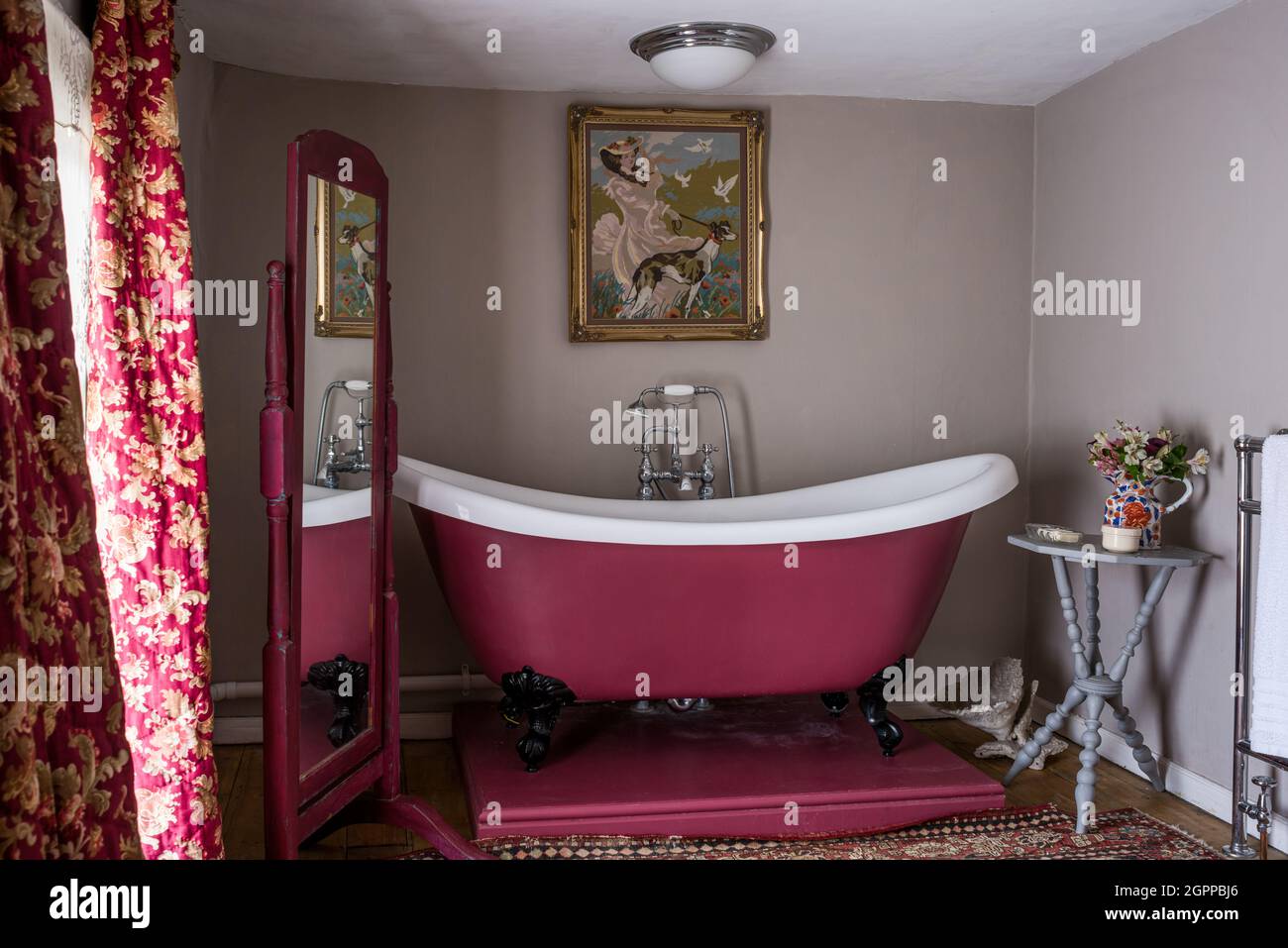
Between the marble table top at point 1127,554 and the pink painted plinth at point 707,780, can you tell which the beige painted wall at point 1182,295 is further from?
the pink painted plinth at point 707,780

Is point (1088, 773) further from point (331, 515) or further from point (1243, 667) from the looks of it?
point (331, 515)

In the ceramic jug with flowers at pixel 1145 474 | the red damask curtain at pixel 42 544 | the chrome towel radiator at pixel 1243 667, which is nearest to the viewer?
the red damask curtain at pixel 42 544

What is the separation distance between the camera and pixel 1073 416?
360 centimetres

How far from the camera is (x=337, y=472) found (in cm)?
240

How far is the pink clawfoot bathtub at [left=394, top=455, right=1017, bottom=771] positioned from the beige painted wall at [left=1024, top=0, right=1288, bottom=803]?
554 millimetres

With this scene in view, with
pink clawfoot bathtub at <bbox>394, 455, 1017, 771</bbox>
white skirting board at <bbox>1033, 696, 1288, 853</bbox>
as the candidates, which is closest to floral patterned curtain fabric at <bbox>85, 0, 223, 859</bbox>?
pink clawfoot bathtub at <bbox>394, 455, 1017, 771</bbox>

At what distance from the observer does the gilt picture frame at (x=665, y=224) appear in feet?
11.9

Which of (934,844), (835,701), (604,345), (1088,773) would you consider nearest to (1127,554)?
(1088,773)

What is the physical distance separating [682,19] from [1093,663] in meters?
2.13

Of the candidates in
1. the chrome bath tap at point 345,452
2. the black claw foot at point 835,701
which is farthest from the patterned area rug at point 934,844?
the chrome bath tap at point 345,452

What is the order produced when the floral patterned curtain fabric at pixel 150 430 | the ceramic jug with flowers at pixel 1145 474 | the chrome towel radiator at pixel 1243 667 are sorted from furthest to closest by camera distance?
1. the ceramic jug with flowers at pixel 1145 474
2. the chrome towel radiator at pixel 1243 667
3. the floral patterned curtain fabric at pixel 150 430

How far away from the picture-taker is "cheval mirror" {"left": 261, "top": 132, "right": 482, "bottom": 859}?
6.91ft

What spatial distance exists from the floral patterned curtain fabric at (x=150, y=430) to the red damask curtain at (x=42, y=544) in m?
0.53
